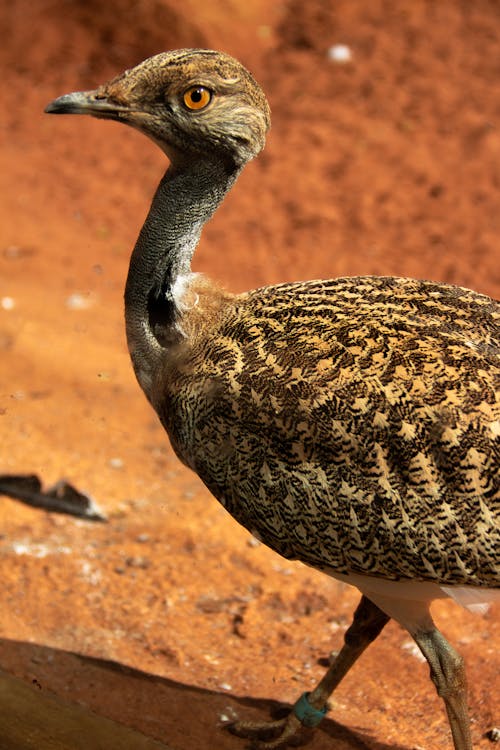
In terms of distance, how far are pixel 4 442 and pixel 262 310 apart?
9.78 feet

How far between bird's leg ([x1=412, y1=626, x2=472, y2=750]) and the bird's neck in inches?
60.4

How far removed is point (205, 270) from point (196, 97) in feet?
17.0

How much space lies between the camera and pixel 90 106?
13.4ft

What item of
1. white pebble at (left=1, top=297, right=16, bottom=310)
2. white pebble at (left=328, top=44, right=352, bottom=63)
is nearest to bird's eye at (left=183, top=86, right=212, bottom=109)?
white pebble at (left=1, top=297, right=16, bottom=310)

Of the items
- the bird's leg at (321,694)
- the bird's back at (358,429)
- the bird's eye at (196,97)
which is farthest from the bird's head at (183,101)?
the bird's leg at (321,694)

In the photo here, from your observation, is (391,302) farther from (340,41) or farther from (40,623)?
(340,41)

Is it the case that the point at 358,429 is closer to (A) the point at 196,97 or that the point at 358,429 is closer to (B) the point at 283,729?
(A) the point at 196,97

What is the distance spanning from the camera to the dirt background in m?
4.85

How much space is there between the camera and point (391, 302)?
4.07m

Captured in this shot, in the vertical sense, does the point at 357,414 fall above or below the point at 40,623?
above

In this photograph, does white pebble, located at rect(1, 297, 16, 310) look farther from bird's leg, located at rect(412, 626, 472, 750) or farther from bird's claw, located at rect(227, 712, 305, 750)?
bird's leg, located at rect(412, 626, 472, 750)

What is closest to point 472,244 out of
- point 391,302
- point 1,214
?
point 1,214

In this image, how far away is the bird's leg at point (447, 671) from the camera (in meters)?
3.93

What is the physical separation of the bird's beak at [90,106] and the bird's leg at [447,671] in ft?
7.71
